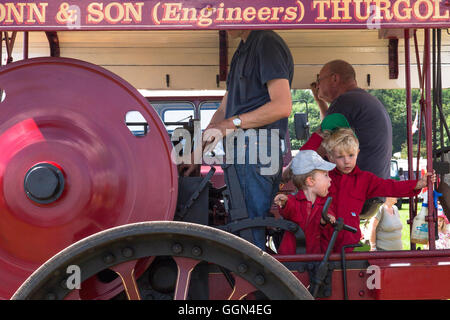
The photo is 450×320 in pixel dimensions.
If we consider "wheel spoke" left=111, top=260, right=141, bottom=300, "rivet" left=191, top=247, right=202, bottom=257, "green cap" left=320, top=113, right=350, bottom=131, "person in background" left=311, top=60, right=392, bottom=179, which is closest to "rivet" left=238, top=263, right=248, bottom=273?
"rivet" left=191, top=247, right=202, bottom=257

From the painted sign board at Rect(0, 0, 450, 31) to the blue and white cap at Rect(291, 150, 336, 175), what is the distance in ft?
2.46

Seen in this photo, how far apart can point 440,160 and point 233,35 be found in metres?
1.40

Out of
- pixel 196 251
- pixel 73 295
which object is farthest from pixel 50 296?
pixel 196 251

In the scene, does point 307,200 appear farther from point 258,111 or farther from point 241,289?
point 241,289

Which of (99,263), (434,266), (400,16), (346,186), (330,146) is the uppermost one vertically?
(400,16)

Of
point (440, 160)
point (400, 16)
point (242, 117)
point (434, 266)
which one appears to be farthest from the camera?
point (440, 160)

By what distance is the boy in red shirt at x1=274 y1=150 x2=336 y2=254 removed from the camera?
2406 mm

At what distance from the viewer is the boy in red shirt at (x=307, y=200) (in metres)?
2.41

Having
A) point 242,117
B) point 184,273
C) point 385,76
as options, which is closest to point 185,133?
point 242,117

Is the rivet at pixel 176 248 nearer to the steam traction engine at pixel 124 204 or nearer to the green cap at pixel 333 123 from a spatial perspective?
the steam traction engine at pixel 124 204

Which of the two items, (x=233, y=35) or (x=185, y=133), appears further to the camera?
(x=185, y=133)

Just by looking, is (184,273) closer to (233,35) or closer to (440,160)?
(233,35)

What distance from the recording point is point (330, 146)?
2.77 meters

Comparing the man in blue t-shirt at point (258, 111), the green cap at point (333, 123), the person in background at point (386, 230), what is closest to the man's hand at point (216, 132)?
the man in blue t-shirt at point (258, 111)
